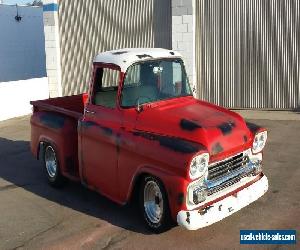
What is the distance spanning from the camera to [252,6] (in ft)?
45.9

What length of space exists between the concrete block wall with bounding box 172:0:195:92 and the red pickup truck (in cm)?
797

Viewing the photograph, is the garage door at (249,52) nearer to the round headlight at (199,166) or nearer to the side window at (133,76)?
the side window at (133,76)

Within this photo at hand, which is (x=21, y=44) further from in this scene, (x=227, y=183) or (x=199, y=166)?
(x=199, y=166)

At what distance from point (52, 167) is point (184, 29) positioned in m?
8.17

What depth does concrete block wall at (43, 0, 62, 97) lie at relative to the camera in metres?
16.8

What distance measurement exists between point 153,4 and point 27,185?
29.8 feet

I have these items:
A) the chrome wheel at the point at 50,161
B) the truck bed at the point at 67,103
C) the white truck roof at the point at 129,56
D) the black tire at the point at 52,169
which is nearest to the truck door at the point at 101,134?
the white truck roof at the point at 129,56

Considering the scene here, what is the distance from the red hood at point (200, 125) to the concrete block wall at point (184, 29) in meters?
8.52

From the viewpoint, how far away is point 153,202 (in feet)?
18.6

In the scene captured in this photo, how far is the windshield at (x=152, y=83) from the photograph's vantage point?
240 inches

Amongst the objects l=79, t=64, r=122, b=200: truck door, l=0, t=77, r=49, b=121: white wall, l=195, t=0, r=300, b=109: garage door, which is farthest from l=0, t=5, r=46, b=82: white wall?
l=79, t=64, r=122, b=200: truck door

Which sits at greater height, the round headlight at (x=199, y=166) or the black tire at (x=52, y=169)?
the round headlight at (x=199, y=166)

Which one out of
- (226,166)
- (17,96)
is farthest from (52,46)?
(226,166)

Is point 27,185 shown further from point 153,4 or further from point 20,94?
point 153,4
